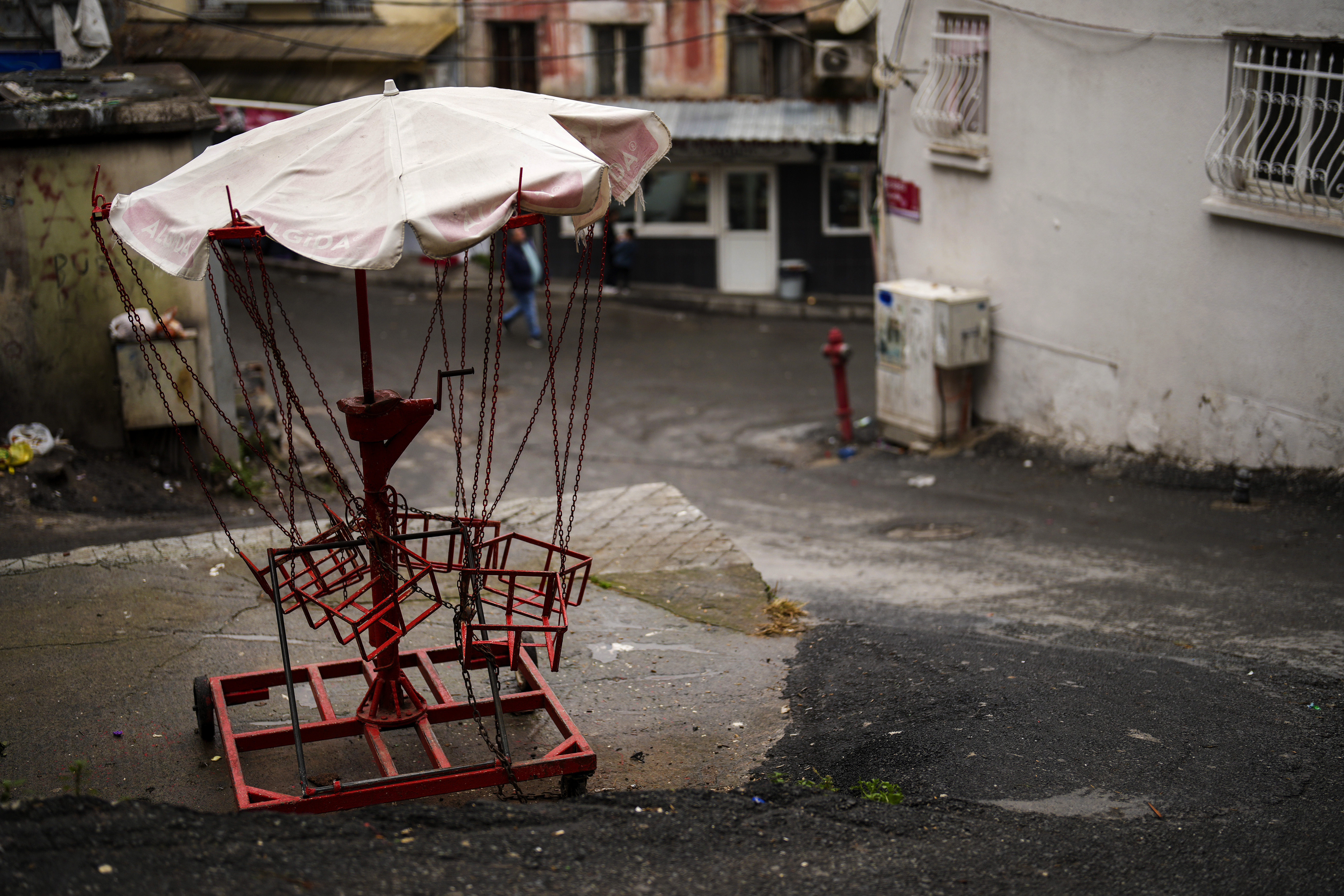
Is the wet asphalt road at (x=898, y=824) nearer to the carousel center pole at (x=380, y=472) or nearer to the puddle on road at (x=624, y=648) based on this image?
the carousel center pole at (x=380, y=472)

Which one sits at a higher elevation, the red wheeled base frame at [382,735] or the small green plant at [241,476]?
the red wheeled base frame at [382,735]

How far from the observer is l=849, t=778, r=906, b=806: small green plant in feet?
13.0

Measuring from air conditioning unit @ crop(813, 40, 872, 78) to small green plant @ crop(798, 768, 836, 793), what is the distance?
15.8 meters

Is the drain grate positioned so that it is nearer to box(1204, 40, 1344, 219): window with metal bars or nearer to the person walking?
box(1204, 40, 1344, 219): window with metal bars

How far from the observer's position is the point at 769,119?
19.3 meters

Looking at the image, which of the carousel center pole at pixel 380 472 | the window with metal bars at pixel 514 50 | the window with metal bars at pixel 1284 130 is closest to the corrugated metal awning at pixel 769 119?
the window with metal bars at pixel 514 50

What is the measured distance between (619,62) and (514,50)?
2.01 metres

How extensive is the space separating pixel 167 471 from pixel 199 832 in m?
6.29

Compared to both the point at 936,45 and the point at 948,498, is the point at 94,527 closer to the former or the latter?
the point at 948,498

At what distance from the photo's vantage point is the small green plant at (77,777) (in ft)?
13.3

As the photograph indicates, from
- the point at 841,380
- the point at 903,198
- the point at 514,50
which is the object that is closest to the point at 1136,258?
the point at 841,380

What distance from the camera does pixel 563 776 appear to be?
4094 mm

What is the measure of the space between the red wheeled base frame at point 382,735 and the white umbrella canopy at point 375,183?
1473 mm

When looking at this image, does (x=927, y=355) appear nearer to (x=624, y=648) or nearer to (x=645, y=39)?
(x=624, y=648)
